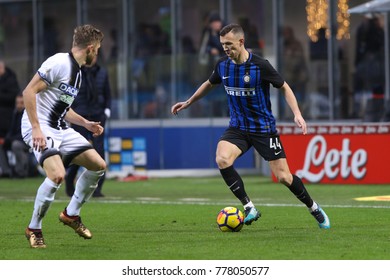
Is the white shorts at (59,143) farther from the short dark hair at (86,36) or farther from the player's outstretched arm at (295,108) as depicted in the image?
the player's outstretched arm at (295,108)

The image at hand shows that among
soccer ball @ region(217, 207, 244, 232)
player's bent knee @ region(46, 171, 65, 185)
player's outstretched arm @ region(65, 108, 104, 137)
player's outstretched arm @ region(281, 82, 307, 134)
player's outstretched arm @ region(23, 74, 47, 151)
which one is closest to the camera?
player's outstretched arm @ region(23, 74, 47, 151)

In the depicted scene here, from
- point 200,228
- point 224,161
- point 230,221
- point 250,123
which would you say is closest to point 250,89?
point 250,123

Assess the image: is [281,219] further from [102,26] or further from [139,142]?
[102,26]

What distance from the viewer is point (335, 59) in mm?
25281

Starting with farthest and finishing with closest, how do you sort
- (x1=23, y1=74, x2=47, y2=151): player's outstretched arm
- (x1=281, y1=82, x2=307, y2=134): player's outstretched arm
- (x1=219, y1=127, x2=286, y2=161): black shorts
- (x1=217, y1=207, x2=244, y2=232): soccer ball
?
(x1=219, y1=127, x2=286, y2=161): black shorts → (x1=217, y1=207, x2=244, y2=232): soccer ball → (x1=281, y1=82, x2=307, y2=134): player's outstretched arm → (x1=23, y1=74, x2=47, y2=151): player's outstretched arm

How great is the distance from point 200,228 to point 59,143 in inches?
85.6

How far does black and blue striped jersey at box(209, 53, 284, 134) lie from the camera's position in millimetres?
12617

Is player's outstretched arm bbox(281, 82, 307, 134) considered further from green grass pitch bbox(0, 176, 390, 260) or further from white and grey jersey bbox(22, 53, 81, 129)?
white and grey jersey bbox(22, 53, 81, 129)

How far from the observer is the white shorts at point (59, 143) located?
11055mm

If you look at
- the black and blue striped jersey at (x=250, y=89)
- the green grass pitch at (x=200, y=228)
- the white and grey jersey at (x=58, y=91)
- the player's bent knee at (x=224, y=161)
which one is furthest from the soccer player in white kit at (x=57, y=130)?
the black and blue striped jersey at (x=250, y=89)

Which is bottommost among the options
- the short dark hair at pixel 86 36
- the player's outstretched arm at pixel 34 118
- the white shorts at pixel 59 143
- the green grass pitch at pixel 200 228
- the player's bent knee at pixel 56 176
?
the green grass pitch at pixel 200 228

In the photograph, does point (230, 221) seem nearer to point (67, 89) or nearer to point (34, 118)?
point (67, 89)

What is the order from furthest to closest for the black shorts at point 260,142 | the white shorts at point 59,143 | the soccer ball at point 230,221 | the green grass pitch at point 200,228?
the black shorts at point 260,142 → the soccer ball at point 230,221 → the white shorts at point 59,143 → the green grass pitch at point 200,228

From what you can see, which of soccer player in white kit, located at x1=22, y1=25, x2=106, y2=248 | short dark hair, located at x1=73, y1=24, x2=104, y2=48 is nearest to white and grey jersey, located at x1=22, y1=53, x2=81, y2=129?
soccer player in white kit, located at x1=22, y1=25, x2=106, y2=248
